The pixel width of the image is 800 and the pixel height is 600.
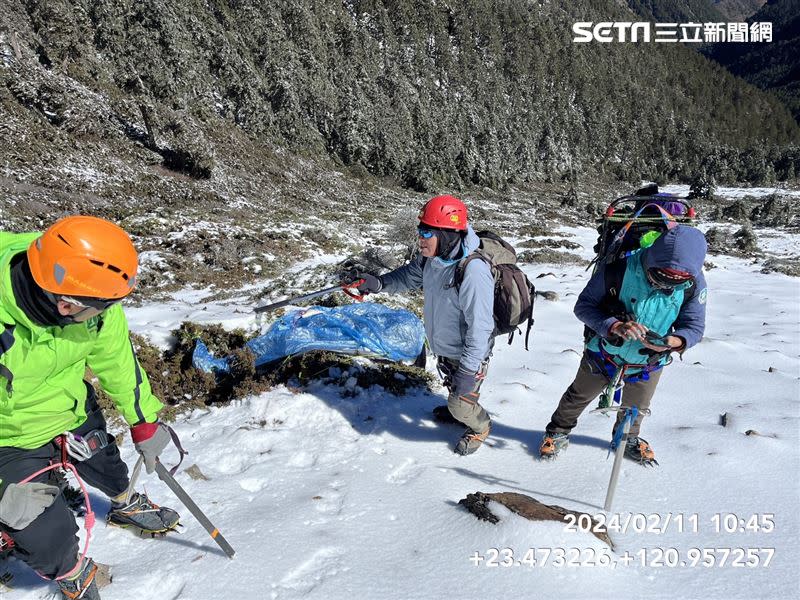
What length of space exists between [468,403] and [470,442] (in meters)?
0.53

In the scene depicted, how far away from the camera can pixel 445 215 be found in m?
3.41

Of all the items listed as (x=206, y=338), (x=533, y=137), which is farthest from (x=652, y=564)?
(x=533, y=137)

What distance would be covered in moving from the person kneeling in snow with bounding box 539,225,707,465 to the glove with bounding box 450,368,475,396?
91 cm

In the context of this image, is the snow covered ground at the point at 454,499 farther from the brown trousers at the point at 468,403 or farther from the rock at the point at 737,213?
the rock at the point at 737,213

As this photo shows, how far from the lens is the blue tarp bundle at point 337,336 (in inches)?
212

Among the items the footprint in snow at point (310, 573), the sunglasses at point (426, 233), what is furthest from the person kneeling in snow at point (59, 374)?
the sunglasses at point (426, 233)

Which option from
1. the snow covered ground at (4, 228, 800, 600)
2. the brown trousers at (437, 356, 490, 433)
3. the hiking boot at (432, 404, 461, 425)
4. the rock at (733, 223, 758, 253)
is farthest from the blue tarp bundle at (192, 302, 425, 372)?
the rock at (733, 223, 758, 253)

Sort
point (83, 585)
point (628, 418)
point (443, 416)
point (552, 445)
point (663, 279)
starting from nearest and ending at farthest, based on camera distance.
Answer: point (83, 585) → point (663, 279) → point (628, 418) → point (552, 445) → point (443, 416)

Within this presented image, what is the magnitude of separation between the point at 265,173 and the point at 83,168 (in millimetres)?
11624

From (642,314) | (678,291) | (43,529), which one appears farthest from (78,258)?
(678,291)

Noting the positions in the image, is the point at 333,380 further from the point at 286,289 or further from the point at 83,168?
the point at 83,168

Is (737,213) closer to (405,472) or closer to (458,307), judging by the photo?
(458,307)

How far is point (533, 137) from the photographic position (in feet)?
195

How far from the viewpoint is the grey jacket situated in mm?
3490
